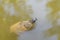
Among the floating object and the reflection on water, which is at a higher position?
the reflection on water

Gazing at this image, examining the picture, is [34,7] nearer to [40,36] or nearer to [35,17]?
[35,17]

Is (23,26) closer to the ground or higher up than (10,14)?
closer to the ground

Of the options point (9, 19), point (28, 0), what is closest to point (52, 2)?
point (28, 0)

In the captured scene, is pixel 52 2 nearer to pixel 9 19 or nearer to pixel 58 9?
→ pixel 58 9

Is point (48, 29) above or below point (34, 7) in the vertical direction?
below

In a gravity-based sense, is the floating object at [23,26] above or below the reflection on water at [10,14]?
below

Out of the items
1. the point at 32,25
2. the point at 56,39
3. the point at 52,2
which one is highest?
the point at 52,2
